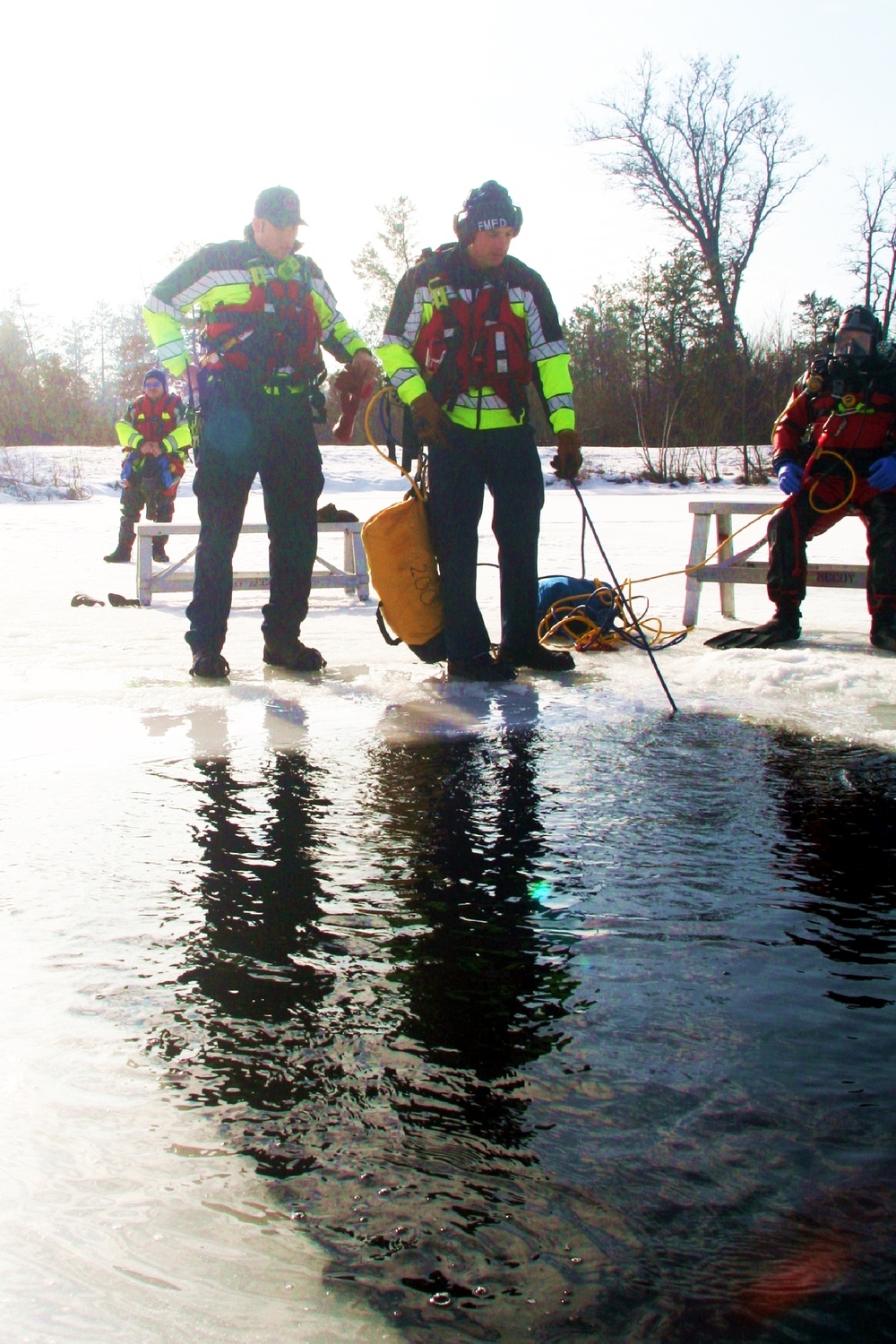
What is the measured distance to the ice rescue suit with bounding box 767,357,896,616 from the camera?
555 centimetres

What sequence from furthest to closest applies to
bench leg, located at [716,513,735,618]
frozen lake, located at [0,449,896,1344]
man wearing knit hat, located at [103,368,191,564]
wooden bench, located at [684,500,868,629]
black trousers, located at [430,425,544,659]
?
1. man wearing knit hat, located at [103,368,191,564]
2. bench leg, located at [716,513,735,618]
3. wooden bench, located at [684,500,868,629]
4. black trousers, located at [430,425,544,659]
5. frozen lake, located at [0,449,896,1344]

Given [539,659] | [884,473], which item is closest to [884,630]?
[884,473]

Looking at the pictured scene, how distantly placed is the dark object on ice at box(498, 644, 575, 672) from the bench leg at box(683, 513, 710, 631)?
4.37 feet

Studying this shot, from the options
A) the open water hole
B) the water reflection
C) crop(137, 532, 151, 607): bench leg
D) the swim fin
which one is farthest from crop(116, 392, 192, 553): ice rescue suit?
the water reflection

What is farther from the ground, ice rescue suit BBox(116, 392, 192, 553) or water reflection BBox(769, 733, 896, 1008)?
ice rescue suit BBox(116, 392, 192, 553)

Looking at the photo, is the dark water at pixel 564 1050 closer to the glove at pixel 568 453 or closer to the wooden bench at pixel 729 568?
the glove at pixel 568 453

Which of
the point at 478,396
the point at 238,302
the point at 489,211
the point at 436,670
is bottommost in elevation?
the point at 436,670

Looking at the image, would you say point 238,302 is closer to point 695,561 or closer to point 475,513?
point 475,513

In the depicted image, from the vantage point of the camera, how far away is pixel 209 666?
4773 mm

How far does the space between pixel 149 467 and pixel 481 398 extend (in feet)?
21.3

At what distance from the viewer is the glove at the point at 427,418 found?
461cm

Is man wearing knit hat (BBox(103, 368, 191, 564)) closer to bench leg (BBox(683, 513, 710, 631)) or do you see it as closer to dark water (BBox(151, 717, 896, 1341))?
bench leg (BBox(683, 513, 710, 631))

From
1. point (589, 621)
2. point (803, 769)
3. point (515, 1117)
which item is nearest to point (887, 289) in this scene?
point (589, 621)

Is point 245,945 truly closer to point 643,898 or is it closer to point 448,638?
point 643,898
